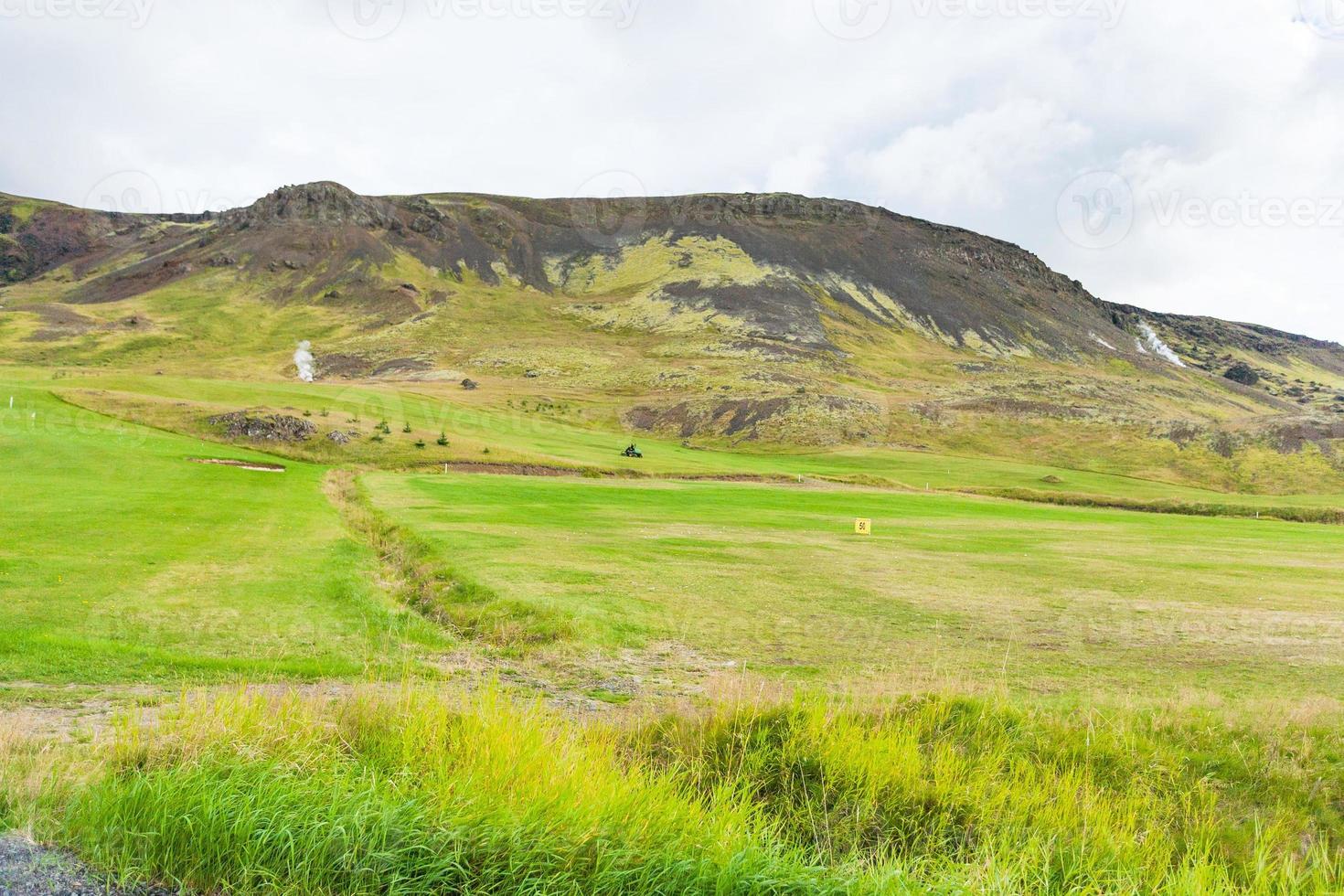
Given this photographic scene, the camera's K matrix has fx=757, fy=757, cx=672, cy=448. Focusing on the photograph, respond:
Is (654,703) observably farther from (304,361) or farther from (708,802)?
(304,361)

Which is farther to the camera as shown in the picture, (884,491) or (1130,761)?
(884,491)

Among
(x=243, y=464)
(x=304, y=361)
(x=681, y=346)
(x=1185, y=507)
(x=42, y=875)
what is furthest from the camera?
(x=681, y=346)

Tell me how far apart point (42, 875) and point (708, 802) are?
518cm

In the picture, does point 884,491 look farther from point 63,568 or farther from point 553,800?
point 553,800

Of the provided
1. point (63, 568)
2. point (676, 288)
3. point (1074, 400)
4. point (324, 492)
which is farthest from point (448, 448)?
point (676, 288)

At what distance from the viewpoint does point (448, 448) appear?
180 ft

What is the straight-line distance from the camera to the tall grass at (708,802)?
545cm

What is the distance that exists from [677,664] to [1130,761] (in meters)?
6.56

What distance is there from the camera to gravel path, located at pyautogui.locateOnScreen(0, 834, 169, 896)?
468 cm

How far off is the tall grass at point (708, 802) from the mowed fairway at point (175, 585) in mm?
4301

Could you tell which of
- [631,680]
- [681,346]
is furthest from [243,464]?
[681,346]

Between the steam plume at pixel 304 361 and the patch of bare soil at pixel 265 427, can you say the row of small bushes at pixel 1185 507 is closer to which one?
the patch of bare soil at pixel 265 427

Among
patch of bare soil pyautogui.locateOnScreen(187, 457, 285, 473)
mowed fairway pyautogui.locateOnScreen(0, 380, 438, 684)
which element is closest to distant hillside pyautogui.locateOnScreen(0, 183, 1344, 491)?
patch of bare soil pyautogui.locateOnScreen(187, 457, 285, 473)

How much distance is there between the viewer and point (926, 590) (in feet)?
63.5
